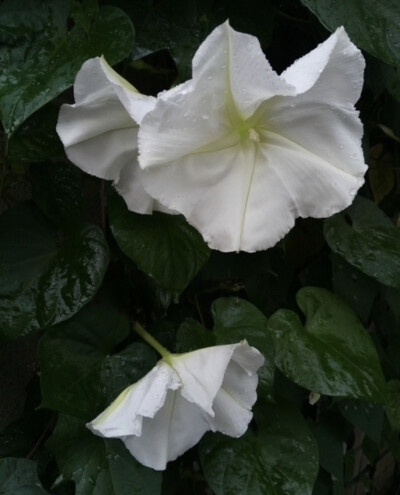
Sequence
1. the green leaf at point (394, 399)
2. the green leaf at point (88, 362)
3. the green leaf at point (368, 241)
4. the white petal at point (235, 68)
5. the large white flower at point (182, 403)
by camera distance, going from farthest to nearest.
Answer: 1. the green leaf at point (394, 399)
2. the green leaf at point (368, 241)
3. the green leaf at point (88, 362)
4. the large white flower at point (182, 403)
5. the white petal at point (235, 68)

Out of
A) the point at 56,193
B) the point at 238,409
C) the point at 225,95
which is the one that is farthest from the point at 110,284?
the point at 225,95

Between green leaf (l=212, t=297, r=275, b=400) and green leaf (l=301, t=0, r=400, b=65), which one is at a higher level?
green leaf (l=301, t=0, r=400, b=65)

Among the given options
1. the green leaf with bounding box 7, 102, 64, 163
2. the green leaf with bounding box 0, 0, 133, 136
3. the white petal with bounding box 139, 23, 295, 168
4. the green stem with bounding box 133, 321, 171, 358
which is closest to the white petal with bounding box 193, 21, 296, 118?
the white petal with bounding box 139, 23, 295, 168

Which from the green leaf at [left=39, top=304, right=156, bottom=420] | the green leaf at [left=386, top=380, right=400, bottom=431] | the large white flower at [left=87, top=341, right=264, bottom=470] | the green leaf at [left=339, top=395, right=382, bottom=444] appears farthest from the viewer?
the green leaf at [left=386, top=380, right=400, bottom=431]

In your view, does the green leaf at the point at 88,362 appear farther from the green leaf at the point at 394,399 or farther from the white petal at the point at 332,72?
the green leaf at the point at 394,399

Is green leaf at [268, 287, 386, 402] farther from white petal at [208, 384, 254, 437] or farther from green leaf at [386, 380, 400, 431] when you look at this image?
green leaf at [386, 380, 400, 431]

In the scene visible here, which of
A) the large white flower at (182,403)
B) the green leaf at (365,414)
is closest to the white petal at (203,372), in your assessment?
the large white flower at (182,403)

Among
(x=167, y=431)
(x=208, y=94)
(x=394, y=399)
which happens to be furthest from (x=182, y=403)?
(x=394, y=399)

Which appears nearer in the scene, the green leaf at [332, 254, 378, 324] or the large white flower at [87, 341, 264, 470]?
the large white flower at [87, 341, 264, 470]
